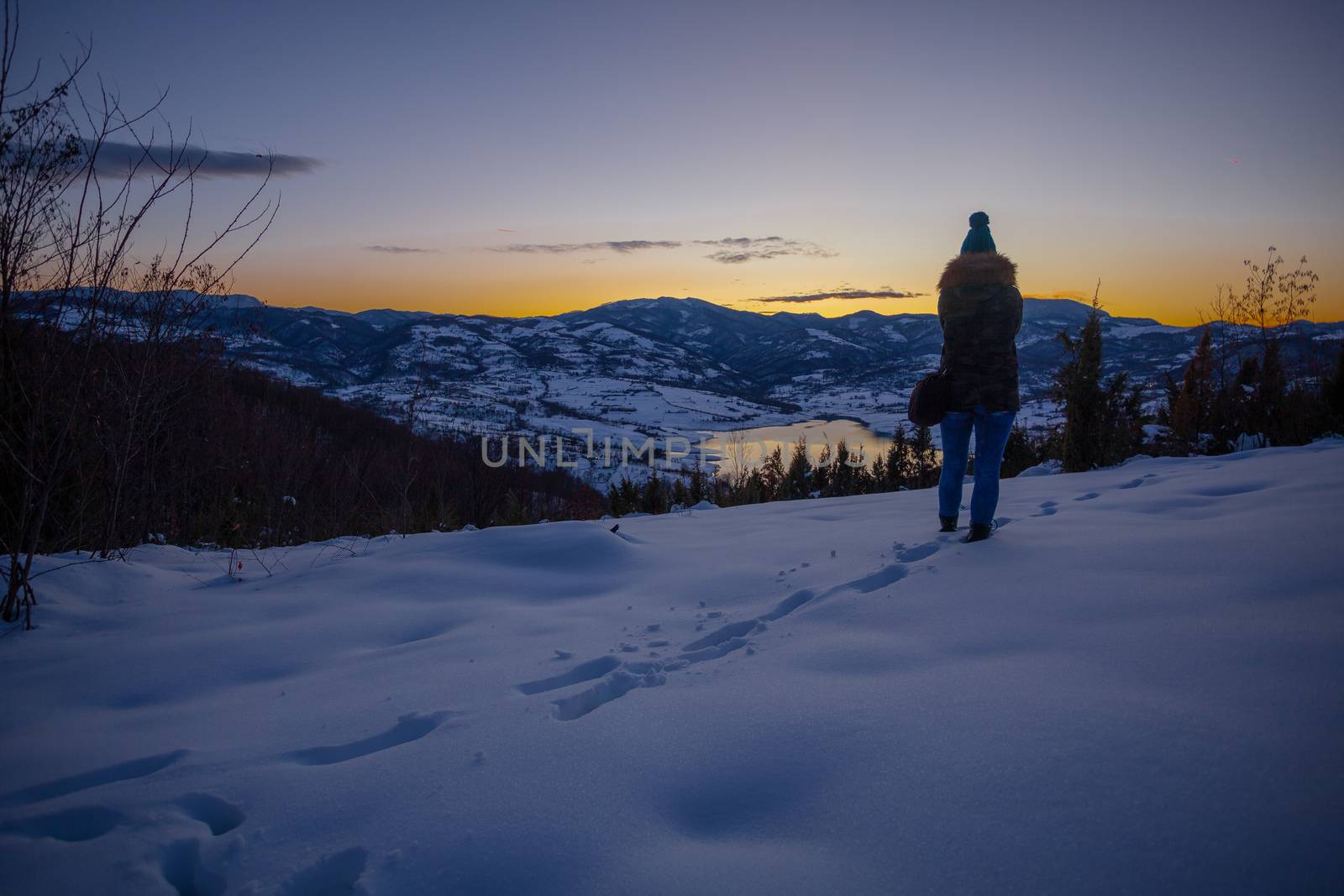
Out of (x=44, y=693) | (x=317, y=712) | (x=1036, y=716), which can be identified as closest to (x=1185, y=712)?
(x=1036, y=716)

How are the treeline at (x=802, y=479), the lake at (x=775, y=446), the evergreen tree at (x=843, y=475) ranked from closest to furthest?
1. the treeline at (x=802, y=479)
2. the evergreen tree at (x=843, y=475)
3. the lake at (x=775, y=446)

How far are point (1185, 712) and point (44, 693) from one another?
3.46 m

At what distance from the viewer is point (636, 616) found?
2.76 meters

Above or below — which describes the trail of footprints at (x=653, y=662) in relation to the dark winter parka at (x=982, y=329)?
below

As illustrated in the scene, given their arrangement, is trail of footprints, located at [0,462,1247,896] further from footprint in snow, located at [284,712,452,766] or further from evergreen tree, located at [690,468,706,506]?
evergreen tree, located at [690,468,706,506]

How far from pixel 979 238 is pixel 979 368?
904 millimetres

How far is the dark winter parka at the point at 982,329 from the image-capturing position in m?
3.49

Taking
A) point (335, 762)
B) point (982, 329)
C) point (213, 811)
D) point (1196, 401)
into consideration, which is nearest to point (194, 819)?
point (213, 811)

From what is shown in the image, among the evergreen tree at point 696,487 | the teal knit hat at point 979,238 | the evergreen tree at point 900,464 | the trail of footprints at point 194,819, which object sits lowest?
the trail of footprints at point 194,819

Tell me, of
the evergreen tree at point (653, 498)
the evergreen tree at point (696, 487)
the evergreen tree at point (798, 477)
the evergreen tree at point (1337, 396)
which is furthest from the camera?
the evergreen tree at point (798, 477)

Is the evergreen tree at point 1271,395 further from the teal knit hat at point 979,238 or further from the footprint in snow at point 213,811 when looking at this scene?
the footprint in snow at point 213,811

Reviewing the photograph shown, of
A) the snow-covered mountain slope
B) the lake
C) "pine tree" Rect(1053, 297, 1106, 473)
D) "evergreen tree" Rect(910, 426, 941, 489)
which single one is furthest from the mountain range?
"pine tree" Rect(1053, 297, 1106, 473)

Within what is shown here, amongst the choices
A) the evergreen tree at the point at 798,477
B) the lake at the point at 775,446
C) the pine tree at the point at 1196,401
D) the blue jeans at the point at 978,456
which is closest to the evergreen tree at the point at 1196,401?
the pine tree at the point at 1196,401

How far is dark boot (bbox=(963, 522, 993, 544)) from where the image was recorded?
3434mm
